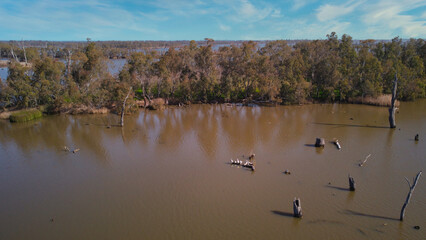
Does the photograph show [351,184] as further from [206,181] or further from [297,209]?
[206,181]

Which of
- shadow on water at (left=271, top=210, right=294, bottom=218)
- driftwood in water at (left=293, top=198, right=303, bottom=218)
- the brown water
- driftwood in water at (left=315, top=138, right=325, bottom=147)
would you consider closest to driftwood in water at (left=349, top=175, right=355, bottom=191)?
the brown water

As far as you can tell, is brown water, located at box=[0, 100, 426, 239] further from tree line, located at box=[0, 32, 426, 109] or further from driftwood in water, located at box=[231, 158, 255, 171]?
tree line, located at box=[0, 32, 426, 109]

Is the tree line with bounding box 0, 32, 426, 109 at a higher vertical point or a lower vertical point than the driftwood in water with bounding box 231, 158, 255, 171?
higher

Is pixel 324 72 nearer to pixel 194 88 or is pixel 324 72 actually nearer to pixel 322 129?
pixel 322 129

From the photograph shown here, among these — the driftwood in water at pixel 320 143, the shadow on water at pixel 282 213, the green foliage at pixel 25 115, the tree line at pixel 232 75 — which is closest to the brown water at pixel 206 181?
the shadow on water at pixel 282 213

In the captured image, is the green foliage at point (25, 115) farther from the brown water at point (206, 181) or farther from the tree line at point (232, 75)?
the tree line at point (232, 75)

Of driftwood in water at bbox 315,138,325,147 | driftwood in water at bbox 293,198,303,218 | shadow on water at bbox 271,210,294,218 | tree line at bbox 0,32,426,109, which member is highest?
tree line at bbox 0,32,426,109

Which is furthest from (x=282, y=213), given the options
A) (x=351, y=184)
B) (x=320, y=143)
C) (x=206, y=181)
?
(x=320, y=143)
